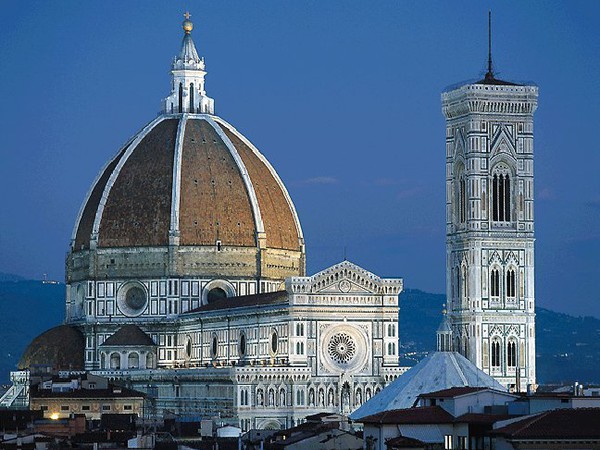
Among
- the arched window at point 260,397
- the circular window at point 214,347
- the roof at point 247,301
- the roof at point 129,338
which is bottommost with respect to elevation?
the arched window at point 260,397

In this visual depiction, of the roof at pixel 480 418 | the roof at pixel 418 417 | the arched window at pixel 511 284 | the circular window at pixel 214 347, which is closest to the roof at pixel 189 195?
the circular window at pixel 214 347

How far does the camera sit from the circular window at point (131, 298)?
154375 millimetres

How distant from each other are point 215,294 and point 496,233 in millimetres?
22615

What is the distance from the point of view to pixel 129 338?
5935 inches

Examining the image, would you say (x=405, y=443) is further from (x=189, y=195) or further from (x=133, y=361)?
(x=189, y=195)

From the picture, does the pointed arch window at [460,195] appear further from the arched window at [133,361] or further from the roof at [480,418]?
the roof at [480,418]

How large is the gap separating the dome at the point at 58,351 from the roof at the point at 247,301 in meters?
7.61

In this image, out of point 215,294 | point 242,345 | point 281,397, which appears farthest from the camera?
point 215,294

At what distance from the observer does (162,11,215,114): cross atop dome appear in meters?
161

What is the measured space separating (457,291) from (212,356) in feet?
52.0

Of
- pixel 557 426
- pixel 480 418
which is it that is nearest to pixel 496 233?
pixel 480 418

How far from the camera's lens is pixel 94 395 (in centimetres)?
13250

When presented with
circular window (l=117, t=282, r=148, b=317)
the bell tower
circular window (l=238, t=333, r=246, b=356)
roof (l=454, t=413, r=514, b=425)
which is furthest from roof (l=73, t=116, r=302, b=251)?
roof (l=454, t=413, r=514, b=425)

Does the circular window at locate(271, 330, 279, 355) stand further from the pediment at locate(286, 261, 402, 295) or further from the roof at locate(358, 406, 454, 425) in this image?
the roof at locate(358, 406, 454, 425)
